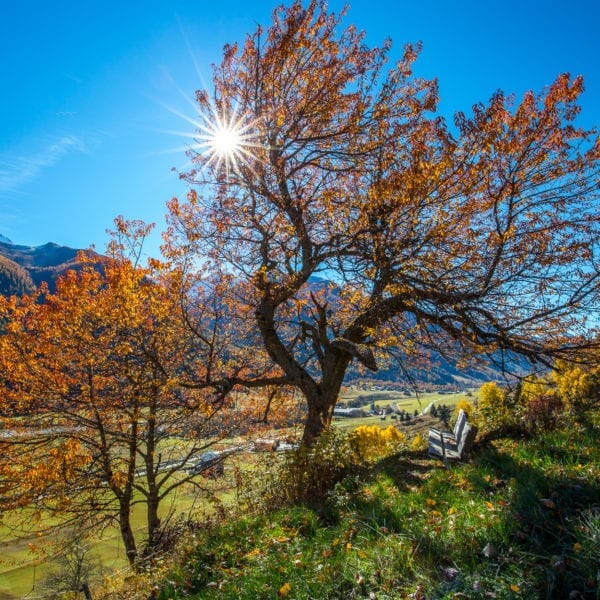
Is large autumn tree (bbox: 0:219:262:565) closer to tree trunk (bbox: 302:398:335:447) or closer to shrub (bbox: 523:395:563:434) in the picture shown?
tree trunk (bbox: 302:398:335:447)

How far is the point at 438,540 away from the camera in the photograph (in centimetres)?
367

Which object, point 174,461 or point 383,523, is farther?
Answer: point 174,461

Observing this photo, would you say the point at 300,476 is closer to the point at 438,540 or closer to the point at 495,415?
the point at 438,540

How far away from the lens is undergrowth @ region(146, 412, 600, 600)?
117 inches

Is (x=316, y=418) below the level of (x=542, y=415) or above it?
below

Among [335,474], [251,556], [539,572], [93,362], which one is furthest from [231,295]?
[539,572]

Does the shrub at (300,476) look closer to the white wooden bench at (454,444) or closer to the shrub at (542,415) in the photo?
the white wooden bench at (454,444)

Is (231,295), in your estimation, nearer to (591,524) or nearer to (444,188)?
(444,188)

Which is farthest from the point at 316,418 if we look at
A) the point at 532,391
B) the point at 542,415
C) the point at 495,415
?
the point at 532,391

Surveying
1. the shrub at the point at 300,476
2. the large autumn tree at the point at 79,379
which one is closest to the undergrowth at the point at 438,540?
the shrub at the point at 300,476

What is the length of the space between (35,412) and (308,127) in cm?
1129

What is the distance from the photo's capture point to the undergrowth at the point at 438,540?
9.73 ft

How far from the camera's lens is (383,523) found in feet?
15.0

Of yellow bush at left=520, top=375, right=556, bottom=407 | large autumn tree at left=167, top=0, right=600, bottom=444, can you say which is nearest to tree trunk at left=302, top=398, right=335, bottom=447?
large autumn tree at left=167, top=0, right=600, bottom=444
